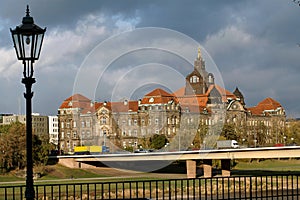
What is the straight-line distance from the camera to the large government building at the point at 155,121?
101 meters

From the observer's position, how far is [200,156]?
66.9m

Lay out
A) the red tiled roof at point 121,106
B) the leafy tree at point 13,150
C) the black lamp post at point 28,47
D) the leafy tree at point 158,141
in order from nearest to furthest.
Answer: the black lamp post at point 28,47, the leafy tree at point 13,150, the leafy tree at point 158,141, the red tiled roof at point 121,106

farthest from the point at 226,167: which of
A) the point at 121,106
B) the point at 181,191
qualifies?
the point at 181,191

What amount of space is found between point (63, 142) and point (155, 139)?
32.1 meters

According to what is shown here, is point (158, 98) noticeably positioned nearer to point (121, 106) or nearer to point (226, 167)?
point (121, 106)

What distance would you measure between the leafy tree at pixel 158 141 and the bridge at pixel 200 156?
12336mm

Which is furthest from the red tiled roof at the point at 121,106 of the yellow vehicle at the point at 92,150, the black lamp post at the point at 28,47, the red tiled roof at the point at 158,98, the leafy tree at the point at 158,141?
the black lamp post at the point at 28,47


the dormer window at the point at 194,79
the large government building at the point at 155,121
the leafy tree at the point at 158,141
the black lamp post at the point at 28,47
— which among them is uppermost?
the dormer window at the point at 194,79

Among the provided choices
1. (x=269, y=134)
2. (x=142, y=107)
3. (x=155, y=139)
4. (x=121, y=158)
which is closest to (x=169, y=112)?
(x=142, y=107)

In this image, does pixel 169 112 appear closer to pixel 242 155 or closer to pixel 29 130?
pixel 242 155

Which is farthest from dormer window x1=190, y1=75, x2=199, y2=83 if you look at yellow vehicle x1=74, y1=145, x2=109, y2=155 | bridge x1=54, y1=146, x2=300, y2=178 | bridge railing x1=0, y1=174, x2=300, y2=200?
bridge railing x1=0, y1=174, x2=300, y2=200

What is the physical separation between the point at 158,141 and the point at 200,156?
26.4 meters

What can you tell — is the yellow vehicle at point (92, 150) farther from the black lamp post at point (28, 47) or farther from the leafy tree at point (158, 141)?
the black lamp post at point (28, 47)

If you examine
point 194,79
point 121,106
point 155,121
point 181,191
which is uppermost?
point 194,79
